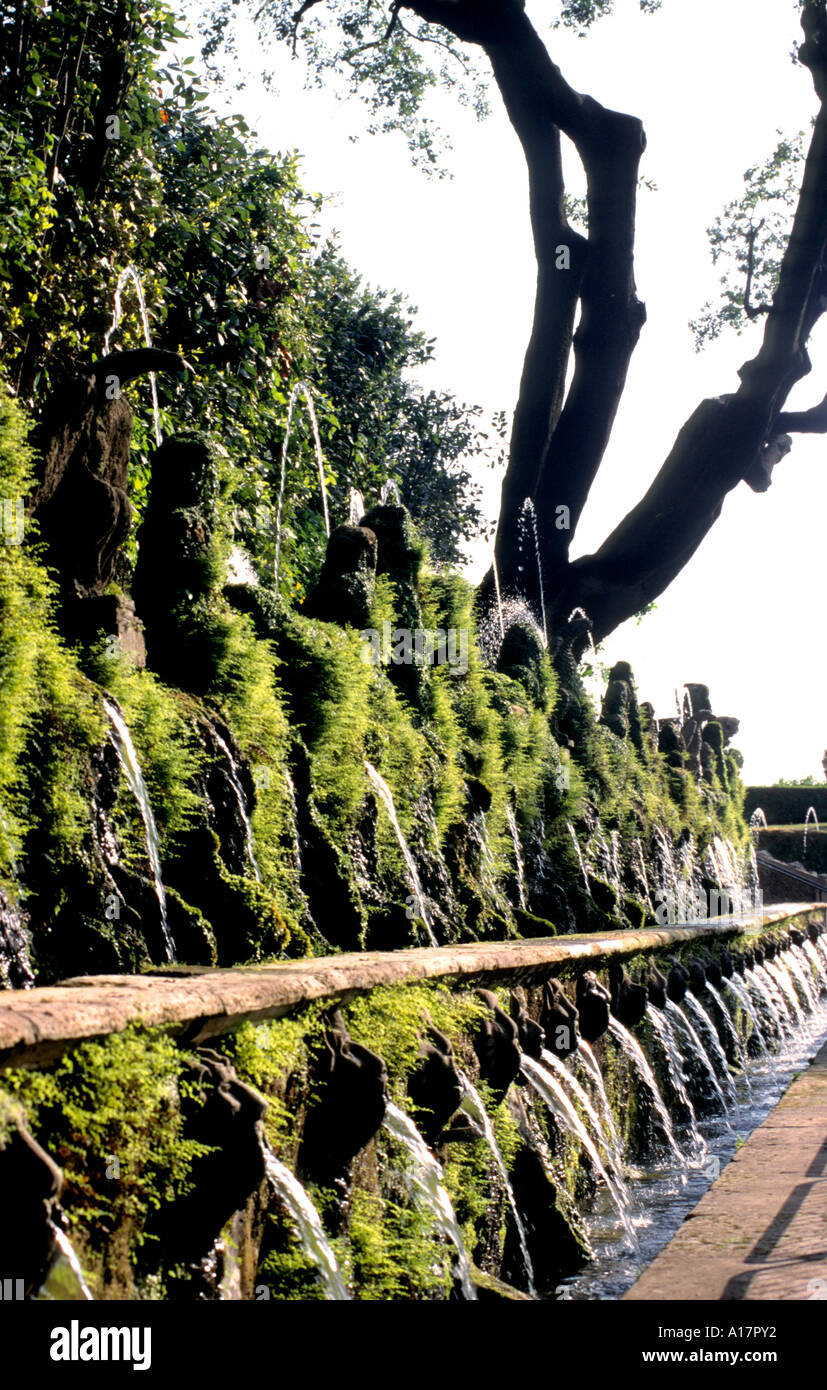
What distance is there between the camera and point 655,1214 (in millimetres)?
5145

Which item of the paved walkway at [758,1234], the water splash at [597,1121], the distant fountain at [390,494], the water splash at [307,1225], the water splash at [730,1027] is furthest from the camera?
the water splash at [730,1027]

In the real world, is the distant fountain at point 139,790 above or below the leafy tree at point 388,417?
below

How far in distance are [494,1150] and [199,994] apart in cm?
185

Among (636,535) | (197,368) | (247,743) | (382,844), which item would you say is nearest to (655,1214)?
(382,844)

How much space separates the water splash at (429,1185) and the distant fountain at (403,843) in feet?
6.63

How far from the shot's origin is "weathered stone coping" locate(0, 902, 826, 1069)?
6.75ft

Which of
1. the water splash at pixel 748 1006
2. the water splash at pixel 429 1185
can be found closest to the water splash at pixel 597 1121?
the water splash at pixel 429 1185

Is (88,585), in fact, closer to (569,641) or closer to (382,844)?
(382,844)

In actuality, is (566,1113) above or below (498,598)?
below

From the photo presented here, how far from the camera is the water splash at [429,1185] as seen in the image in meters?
3.40

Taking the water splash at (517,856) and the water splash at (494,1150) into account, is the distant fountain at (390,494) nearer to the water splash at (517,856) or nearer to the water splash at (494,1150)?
the water splash at (517,856)

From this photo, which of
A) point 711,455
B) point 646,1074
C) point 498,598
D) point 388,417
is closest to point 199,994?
point 646,1074

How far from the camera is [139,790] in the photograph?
3.69 m

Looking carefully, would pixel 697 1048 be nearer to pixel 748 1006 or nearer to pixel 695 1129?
pixel 695 1129
